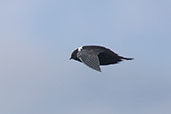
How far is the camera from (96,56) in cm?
2081

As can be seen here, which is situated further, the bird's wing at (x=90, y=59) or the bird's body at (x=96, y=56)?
the bird's body at (x=96, y=56)

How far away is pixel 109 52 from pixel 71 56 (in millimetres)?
3511

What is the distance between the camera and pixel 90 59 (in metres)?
20.5

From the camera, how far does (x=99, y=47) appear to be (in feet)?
75.0

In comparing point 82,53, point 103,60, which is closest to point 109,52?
point 103,60

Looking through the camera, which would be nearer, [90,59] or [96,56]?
[90,59]

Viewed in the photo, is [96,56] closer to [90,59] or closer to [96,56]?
[96,56]

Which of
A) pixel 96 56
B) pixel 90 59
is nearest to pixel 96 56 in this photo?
pixel 96 56

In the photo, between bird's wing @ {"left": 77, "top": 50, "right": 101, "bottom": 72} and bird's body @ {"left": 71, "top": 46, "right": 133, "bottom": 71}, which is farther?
bird's body @ {"left": 71, "top": 46, "right": 133, "bottom": 71}

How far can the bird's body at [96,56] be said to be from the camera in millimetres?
20078

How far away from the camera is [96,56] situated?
20812mm

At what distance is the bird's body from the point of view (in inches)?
790

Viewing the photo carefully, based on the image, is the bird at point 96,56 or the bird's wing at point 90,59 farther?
the bird at point 96,56

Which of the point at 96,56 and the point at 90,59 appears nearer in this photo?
the point at 90,59
